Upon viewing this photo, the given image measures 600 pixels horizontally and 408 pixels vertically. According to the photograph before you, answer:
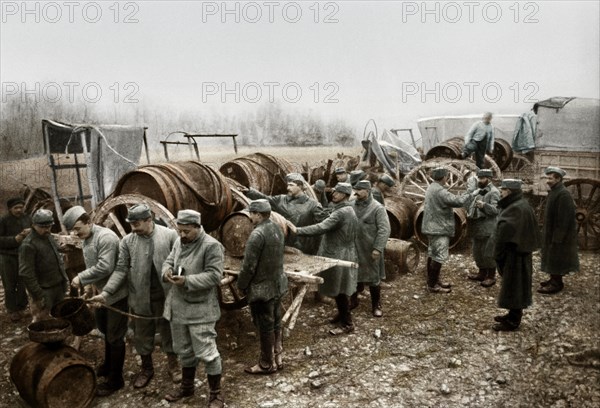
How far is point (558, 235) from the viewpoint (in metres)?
6.21

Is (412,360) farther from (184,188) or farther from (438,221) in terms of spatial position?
(184,188)

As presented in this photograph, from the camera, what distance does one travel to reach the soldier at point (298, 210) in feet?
18.9

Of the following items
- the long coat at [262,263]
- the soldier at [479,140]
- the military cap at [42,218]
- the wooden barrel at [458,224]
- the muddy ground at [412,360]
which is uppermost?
the soldier at [479,140]

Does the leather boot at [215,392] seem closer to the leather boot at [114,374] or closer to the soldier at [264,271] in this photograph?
the soldier at [264,271]

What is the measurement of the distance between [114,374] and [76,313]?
0.67 metres

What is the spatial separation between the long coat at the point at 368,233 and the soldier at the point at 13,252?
3643 mm

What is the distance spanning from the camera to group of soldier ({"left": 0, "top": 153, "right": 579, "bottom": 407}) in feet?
12.4

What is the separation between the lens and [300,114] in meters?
8.35

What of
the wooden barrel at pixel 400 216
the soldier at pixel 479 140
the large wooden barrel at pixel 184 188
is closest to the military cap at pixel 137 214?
the large wooden barrel at pixel 184 188

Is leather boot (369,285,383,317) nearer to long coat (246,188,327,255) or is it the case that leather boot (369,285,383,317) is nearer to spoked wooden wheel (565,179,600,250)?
long coat (246,188,327,255)

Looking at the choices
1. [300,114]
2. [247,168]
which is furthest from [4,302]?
[300,114]

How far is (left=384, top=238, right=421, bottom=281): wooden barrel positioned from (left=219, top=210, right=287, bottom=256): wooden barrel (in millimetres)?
2867

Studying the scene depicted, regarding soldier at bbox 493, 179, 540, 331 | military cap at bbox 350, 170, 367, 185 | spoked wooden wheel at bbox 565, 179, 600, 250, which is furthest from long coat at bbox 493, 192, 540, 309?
spoked wooden wheel at bbox 565, 179, 600, 250

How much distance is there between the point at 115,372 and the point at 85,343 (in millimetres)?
1115
